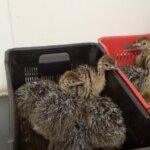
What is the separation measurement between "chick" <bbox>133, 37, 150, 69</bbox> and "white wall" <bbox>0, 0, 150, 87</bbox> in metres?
0.19

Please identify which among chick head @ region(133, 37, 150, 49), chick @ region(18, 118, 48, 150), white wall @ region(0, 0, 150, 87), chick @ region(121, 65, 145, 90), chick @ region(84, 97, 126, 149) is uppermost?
white wall @ region(0, 0, 150, 87)

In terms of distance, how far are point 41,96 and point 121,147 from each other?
12.8 inches

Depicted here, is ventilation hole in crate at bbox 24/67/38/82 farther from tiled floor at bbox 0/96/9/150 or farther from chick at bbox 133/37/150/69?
chick at bbox 133/37/150/69

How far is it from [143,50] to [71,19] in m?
0.36

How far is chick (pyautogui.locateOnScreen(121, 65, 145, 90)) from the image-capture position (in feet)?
3.58

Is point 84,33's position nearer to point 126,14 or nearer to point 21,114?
point 126,14

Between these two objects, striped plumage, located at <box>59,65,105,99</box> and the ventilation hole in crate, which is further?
the ventilation hole in crate

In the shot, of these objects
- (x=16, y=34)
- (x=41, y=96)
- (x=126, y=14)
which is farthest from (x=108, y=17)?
(x=41, y=96)

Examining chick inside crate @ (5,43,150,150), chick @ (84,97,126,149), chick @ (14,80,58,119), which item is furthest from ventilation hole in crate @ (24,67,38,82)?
chick @ (84,97,126,149)

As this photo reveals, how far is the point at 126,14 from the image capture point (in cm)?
132

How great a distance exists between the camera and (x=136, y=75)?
1105 mm

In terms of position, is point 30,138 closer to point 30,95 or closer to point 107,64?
point 30,95

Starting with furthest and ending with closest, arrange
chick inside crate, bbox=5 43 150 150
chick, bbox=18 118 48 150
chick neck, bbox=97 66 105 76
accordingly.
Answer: chick neck, bbox=97 66 105 76 < chick, bbox=18 118 48 150 < chick inside crate, bbox=5 43 150 150

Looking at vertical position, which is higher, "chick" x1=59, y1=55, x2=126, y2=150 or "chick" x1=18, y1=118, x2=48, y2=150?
"chick" x1=59, y1=55, x2=126, y2=150
